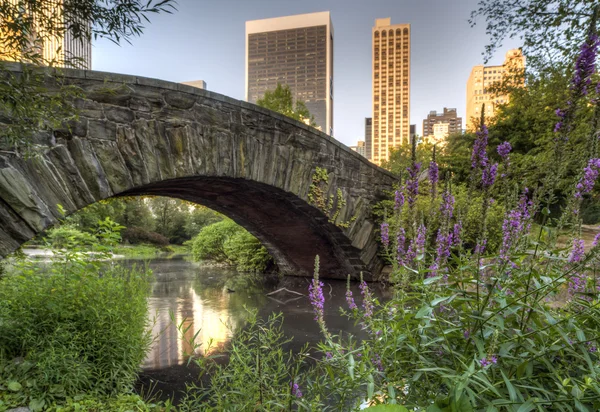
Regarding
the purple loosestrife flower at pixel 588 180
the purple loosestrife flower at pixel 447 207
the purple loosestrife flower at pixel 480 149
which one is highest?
the purple loosestrife flower at pixel 480 149

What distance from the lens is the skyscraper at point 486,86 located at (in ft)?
30.4

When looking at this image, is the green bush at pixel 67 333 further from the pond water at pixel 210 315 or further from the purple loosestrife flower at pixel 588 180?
the purple loosestrife flower at pixel 588 180

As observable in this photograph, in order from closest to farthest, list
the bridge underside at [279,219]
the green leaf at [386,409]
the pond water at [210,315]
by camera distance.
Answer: the green leaf at [386,409] < the pond water at [210,315] < the bridge underside at [279,219]

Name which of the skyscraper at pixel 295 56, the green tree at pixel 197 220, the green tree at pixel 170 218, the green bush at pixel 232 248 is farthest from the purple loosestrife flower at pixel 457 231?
the skyscraper at pixel 295 56

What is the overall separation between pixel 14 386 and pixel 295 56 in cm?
5957

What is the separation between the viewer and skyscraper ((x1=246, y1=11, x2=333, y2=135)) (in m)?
55.0

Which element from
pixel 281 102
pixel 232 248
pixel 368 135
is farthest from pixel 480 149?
pixel 368 135

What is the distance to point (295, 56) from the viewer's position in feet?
184

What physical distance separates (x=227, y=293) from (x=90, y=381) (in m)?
5.20

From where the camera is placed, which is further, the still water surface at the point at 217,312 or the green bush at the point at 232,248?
the green bush at the point at 232,248

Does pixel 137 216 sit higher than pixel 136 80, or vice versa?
pixel 136 80

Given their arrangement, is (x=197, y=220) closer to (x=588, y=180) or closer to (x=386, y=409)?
(x=588, y=180)

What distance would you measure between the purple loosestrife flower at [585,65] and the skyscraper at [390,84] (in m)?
76.2

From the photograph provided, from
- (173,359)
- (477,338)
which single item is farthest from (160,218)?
(477,338)
